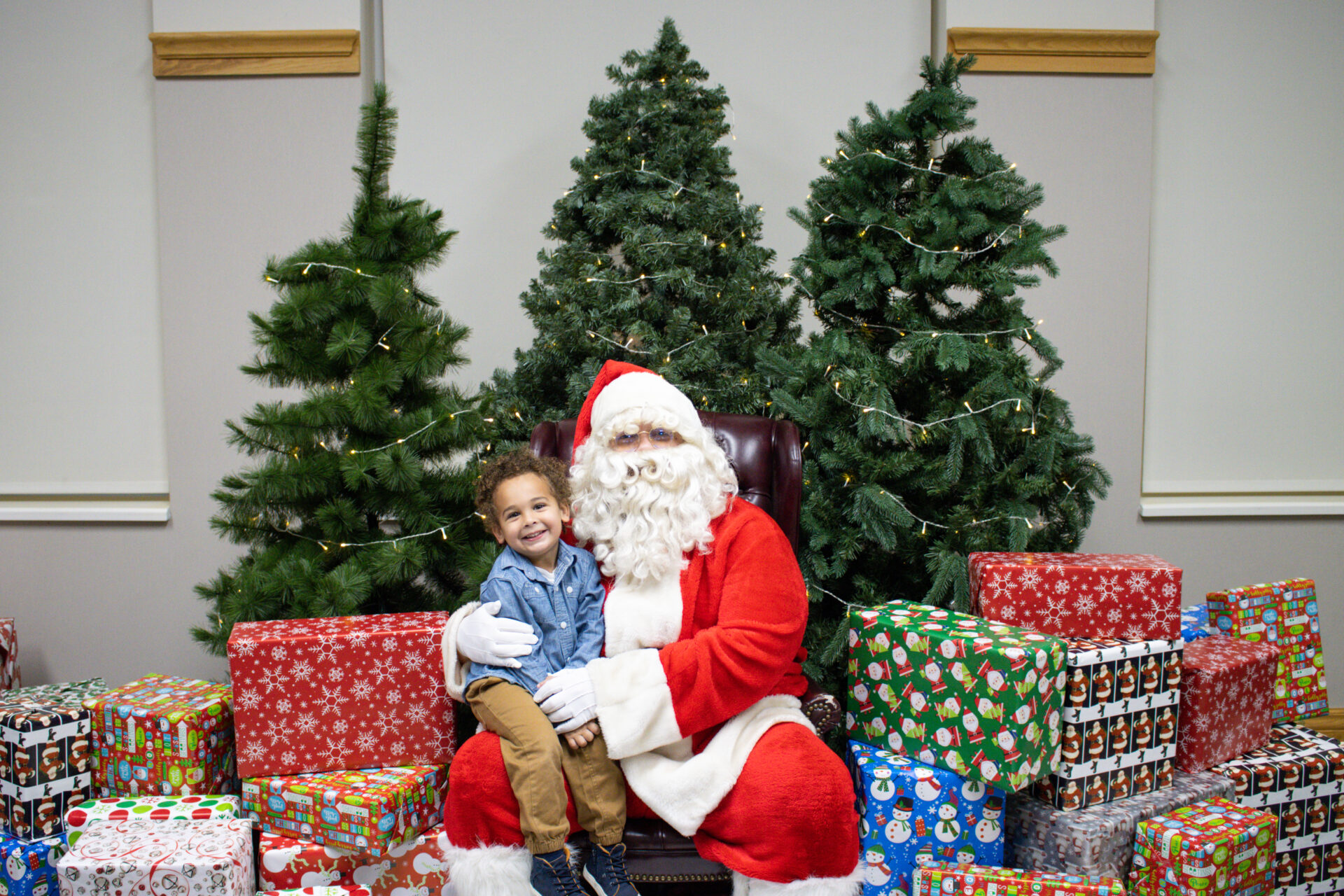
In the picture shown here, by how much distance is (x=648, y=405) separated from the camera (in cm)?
230

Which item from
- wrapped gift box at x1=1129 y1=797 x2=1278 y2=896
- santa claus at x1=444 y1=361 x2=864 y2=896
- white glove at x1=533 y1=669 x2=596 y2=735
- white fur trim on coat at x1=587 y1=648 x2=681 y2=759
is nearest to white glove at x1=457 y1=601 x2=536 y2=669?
santa claus at x1=444 y1=361 x2=864 y2=896

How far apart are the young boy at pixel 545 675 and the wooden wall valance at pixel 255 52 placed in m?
2.38

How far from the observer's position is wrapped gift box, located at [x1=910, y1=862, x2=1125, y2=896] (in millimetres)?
2053

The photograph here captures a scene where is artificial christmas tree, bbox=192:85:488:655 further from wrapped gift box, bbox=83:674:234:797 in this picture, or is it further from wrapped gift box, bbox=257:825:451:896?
wrapped gift box, bbox=257:825:451:896

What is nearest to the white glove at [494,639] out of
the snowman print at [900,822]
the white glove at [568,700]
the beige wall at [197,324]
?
the white glove at [568,700]

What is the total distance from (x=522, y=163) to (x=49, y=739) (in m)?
2.78

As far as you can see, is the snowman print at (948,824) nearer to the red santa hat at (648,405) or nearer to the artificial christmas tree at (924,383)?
the artificial christmas tree at (924,383)

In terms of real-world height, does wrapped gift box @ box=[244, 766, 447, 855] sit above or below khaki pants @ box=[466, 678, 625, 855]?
below

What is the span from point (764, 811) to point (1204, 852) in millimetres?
1206

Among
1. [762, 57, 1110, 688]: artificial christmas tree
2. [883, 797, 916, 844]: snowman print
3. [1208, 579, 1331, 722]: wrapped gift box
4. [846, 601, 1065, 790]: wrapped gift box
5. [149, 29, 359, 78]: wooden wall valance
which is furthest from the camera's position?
[149, 29, 359, 78]: wooden wall valance

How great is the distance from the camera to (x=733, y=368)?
10.1 feet

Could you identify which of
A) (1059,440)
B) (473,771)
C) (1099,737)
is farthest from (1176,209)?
(473,771)

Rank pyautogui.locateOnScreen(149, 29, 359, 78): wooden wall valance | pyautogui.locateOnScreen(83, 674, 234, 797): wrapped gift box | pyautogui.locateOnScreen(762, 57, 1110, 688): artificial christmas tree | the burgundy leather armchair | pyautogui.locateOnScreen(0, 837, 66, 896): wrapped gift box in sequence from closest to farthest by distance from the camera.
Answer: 1. pyautogui.locateOnScreen(0, 837, 66, 896): wrapped gift box
2. pyautogui.locateOnScreen(83, 674, 234, 797): wrapped gift box
3. the burgundy leather armchair
4. pyautogui.locateOnScreen(762, 57, 1110, 688): artificial christmas tree
5. pyautogui.locateOnScreen(149, 29, 359, 78): wooden wall valance

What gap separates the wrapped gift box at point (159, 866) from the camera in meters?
2.13
